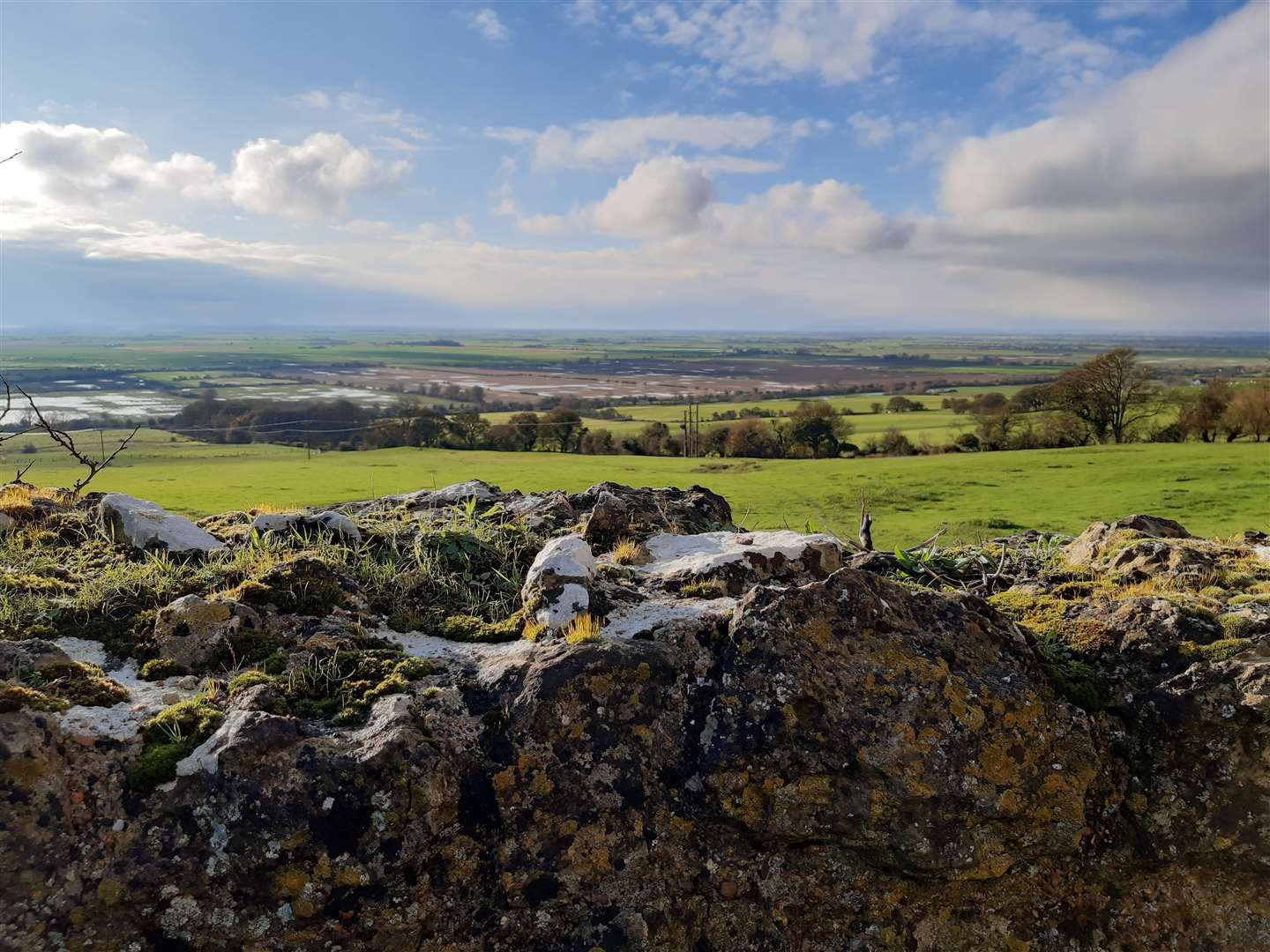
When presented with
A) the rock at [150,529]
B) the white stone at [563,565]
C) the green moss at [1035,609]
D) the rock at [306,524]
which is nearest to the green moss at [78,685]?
the rock at [150,529]

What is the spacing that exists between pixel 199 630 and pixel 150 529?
2488mm

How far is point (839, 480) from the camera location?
31.1 m

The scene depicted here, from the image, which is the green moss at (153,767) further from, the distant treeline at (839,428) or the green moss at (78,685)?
the distant treeline at (839,428)

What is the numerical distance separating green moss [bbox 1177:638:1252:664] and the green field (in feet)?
31.9

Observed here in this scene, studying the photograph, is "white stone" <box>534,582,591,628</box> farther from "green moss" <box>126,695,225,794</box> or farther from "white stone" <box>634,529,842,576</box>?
"green moss" <box>126,695,225,794</box>

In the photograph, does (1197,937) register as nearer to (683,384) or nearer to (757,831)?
(757,831)

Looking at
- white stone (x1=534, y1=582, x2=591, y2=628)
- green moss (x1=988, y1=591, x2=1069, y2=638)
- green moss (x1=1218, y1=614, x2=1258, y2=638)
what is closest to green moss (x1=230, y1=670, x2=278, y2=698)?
white stone (x1=534, y1=582, x2=591, y2=628)

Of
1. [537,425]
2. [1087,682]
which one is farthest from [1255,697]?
[537,425]

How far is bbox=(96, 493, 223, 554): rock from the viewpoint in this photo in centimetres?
700

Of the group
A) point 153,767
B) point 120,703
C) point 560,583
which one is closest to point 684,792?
point 560,583

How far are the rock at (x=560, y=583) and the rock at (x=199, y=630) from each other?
2.02 meters

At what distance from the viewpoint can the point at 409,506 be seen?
9.36 meters

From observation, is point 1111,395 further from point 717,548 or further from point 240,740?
point 240,740

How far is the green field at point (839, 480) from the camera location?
2169cm
